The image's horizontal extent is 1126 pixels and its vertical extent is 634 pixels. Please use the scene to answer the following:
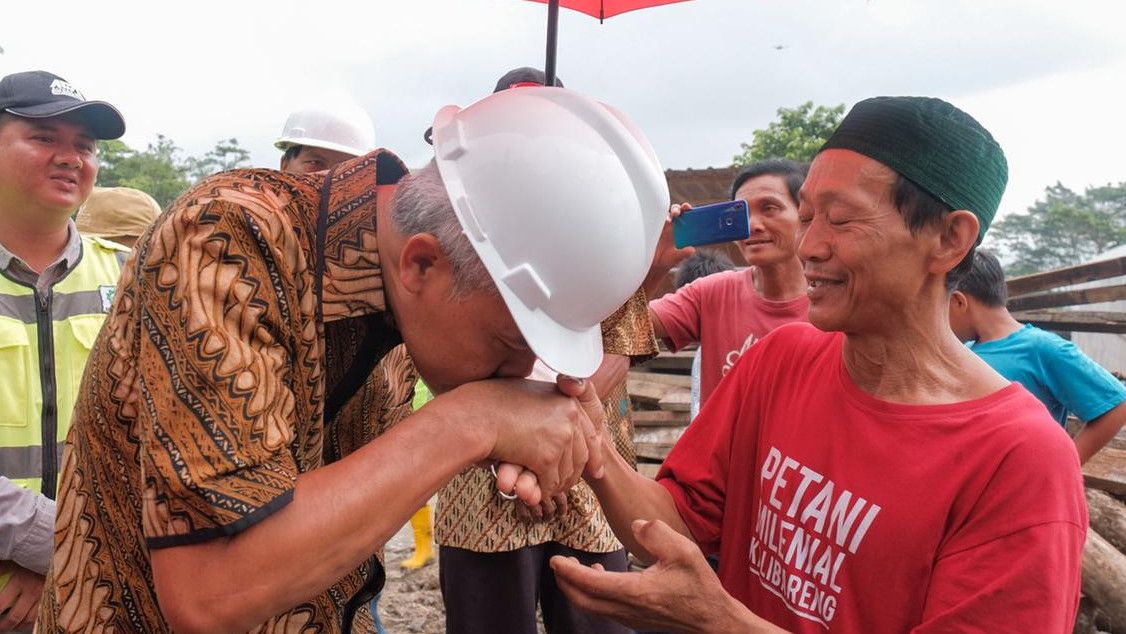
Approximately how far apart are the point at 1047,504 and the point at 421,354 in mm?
1238

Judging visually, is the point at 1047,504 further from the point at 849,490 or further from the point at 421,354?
the point at 421,354

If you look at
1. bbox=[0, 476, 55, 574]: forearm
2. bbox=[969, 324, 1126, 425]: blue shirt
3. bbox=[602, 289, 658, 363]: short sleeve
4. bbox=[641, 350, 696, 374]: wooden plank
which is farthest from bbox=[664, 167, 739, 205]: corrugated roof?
bbox=[0, 476, 55, 574]: forearm

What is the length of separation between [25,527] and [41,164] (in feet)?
4.49

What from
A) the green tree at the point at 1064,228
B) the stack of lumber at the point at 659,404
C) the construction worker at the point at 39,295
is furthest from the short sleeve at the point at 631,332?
the green tree at the point at 1064,228

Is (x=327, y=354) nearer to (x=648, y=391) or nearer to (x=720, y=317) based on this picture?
(x=720, y=317)

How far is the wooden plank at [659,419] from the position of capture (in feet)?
28.9

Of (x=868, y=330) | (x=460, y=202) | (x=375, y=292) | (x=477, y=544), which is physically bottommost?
(x=477, y=544)

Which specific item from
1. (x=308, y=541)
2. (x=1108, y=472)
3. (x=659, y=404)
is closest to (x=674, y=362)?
(x=659, y=404)

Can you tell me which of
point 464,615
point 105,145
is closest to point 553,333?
point 464,615

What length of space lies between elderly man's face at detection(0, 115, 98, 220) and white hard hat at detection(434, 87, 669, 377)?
229 centimetres

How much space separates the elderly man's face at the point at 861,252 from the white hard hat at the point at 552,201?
624 mm

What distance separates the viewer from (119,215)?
15.1 feet

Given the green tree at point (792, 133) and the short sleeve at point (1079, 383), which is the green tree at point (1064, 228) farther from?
the short sleeve at point (1079, 383)

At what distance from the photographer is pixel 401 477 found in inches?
51.7
